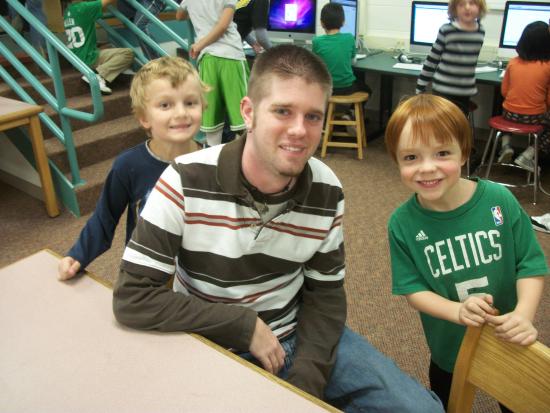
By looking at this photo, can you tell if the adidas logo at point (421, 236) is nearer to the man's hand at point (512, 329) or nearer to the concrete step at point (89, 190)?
the man's hand at point (512, 329)

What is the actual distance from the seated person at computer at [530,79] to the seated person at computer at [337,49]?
1.22 m

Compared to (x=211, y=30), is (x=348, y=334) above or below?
below

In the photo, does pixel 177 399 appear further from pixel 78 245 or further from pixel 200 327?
pixel 78 245

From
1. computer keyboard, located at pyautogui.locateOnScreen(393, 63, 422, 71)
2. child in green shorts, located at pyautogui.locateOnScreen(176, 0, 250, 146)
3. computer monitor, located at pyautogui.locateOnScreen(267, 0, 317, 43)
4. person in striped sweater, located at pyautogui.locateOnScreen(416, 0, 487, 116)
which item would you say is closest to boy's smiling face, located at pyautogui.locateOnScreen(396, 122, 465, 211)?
child in green shorts, located at pyautogui.locateOnScreen(176, 0, 250, 146)

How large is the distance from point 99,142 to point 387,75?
8.20 feet

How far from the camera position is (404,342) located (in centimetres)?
206

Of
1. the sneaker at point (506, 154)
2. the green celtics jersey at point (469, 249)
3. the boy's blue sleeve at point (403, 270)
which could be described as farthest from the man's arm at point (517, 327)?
the sneaker at point (506, 154)

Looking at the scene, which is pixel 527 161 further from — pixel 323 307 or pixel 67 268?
pixel 67 268

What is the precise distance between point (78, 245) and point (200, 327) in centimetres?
47

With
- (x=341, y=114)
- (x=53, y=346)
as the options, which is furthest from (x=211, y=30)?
(x=53, y=346)

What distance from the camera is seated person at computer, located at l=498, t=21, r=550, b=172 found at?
317cm

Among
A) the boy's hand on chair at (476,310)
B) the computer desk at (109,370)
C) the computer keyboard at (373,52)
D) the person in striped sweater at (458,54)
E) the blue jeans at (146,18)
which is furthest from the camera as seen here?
the computer keyboard at (373,52)

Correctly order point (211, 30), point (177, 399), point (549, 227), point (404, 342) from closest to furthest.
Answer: point (177, 399), point (404, 342), point (549, 227), point (211, 30)

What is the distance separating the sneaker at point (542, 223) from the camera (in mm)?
2918
